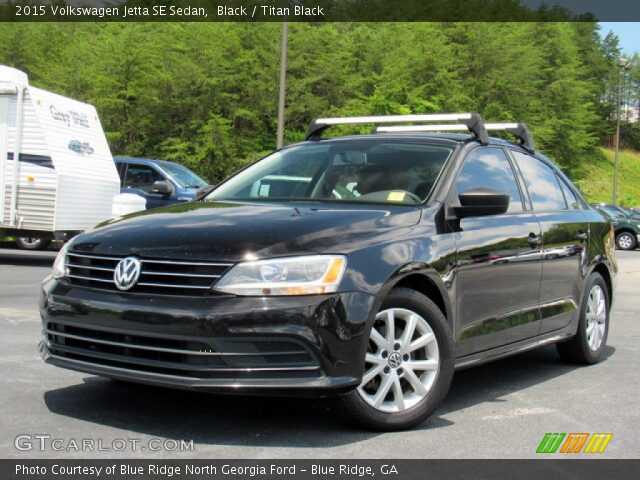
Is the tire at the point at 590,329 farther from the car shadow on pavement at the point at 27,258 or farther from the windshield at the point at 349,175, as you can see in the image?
the car shadow on pavement at the point at 27,258

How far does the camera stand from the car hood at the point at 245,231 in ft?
13.8

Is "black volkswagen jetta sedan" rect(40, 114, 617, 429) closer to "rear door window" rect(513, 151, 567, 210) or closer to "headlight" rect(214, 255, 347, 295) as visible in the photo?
"headlight" rect(214, 255, 347, 295)

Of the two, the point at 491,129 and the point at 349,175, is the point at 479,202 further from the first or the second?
the point at 491,129

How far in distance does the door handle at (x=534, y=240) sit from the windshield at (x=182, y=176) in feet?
45.4

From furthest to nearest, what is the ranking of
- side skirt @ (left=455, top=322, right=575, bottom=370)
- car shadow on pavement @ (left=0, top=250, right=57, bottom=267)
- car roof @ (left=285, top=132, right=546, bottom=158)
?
car shadow on pavement @ (left=0, top=250, right=57, bottom=267)
car roof @ (left=285, top=132, right=546, bottom=158)
side skirt @ (left=455, top=322, right=575, bottom=370)

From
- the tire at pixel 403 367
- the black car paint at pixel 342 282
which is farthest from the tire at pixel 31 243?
the tire at pixel 403 367

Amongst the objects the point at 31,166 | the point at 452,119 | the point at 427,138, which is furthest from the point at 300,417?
the point at 31,166

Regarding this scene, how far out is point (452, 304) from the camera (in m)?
4.90

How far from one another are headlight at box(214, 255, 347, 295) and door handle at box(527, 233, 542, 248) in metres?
2.02

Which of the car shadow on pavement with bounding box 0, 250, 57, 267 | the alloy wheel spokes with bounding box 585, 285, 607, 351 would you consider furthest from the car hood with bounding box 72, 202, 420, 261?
the car shadow on pavement with bounding box 0, 250, 57, 267

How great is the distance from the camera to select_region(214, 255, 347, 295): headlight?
4062 mm

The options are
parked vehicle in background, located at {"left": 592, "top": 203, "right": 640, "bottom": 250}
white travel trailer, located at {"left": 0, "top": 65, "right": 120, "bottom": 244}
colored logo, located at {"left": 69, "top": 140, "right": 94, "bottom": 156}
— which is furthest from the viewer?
parked vehicle in background, located at {"left": 592, "top": 203, "right": 640, "bottom": 250}
